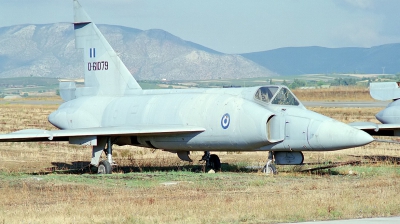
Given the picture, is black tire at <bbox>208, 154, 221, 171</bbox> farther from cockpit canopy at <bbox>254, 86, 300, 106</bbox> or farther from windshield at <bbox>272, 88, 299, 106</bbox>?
windshield at <bbox>272, 88, 299, 106</bbox>

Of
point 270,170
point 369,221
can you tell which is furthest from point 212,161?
point 369,221

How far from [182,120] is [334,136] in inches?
189

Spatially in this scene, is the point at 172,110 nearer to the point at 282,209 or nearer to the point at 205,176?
the point at 205,176

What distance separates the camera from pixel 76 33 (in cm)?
2558

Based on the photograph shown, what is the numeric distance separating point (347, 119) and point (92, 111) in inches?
1129

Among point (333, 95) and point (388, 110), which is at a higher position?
point (333, 95)

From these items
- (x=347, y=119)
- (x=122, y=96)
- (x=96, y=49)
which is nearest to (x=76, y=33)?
(x=96, y=49)

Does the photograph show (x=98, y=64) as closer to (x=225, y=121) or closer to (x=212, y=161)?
(x=212, y=161)

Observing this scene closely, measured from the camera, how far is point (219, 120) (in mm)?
20672

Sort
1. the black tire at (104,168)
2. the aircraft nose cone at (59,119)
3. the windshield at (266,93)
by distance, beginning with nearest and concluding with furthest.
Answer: the windshield at (266,93), the black tire at (104,168), the aircraft nose cone at (59,119)

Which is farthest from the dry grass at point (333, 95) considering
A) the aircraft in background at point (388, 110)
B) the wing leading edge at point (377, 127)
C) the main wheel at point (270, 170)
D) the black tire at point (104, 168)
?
the main wheel at point (270, 170)

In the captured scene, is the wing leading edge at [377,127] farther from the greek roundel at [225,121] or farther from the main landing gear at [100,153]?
the main landing gear at [100,153]

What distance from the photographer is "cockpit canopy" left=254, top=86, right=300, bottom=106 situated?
20344 mm

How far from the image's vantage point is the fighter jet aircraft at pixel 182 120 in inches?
765
